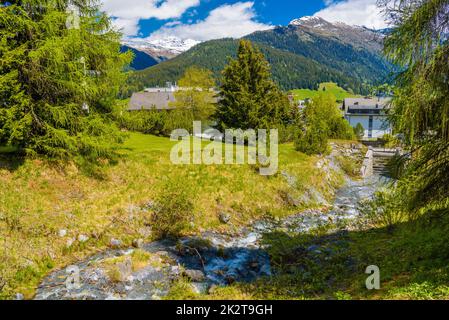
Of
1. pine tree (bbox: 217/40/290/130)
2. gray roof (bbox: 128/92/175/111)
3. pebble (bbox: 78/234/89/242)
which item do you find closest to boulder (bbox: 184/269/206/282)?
pebble (bbox: 78/234/89/242)

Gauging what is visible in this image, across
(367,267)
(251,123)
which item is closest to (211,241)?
(367,267)

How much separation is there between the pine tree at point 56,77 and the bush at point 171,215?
4.48m

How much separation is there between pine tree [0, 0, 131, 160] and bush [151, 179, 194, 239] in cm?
448

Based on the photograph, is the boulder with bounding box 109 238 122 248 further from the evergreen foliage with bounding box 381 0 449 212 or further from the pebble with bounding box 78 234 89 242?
the evergreen foliage with bounding box 381 0 449 212

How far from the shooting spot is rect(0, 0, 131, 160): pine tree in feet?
50.9

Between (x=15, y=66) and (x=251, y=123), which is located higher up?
(x=15, y=66)

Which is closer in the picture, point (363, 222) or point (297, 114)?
point (363, 222)

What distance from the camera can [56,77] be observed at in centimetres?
1683

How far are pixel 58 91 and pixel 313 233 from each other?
14699mm

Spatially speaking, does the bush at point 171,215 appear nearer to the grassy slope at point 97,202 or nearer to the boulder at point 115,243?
the grassy slope at point 97,202

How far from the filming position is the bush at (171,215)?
17.1m

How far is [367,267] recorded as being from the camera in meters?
12.8

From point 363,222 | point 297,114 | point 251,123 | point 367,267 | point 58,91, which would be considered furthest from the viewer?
point 297,114
